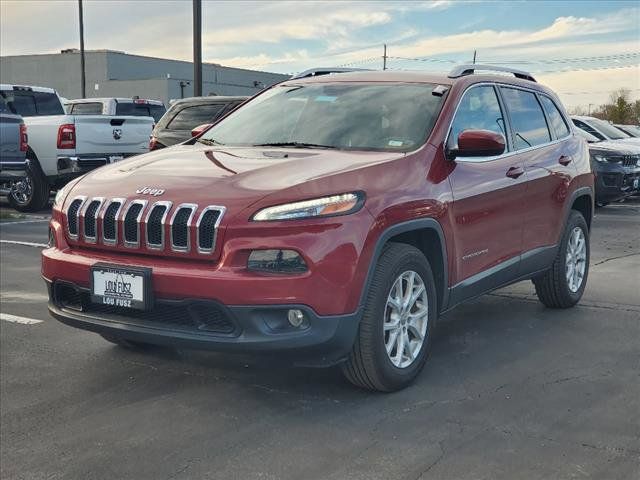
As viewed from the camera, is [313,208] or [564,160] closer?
[313,208]

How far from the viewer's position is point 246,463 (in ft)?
10.7

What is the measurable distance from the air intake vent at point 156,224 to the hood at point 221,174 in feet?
0.16

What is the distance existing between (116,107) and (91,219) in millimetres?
12900

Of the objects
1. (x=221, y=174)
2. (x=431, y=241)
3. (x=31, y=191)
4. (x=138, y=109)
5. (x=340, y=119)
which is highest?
(x=138, y=109)

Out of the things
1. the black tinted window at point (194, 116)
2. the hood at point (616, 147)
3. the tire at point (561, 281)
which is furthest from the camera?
the hood at point (616, 147)

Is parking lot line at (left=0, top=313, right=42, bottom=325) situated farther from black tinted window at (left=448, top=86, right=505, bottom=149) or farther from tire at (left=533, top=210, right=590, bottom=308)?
tire at (left=533, top=210, right=590, bottom=308)

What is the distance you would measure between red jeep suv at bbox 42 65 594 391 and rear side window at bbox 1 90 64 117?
32.8ft

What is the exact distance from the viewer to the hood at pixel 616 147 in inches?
513

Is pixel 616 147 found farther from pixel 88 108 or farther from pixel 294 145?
pixel 88 108

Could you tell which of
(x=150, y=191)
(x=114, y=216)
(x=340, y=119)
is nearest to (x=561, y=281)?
(x=340, y=119)

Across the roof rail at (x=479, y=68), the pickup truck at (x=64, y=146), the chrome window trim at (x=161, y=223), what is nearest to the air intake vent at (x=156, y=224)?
the chrome window trim at (x=161, y=223)

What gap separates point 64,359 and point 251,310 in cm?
183

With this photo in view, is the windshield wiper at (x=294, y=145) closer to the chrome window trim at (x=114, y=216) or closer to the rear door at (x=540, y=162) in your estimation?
the chrome window trim at (x=114, y=216)

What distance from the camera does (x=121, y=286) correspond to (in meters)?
3.73
